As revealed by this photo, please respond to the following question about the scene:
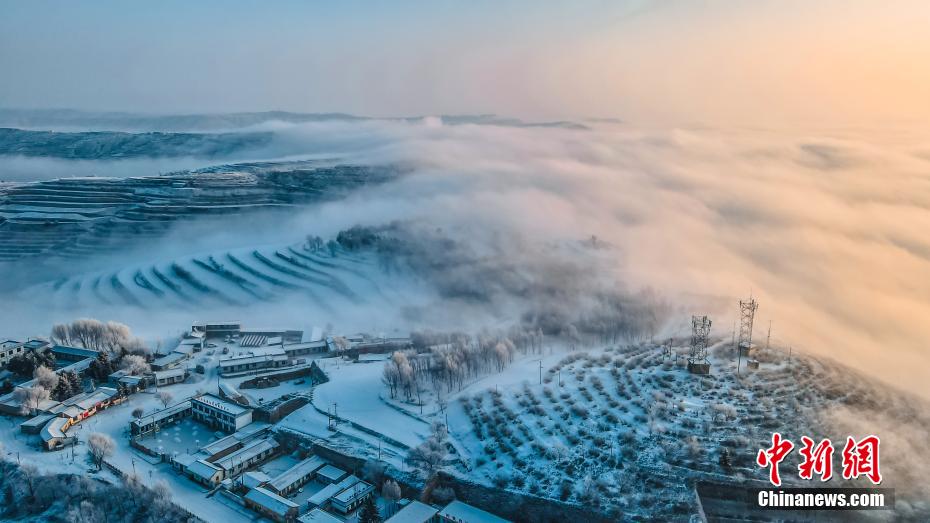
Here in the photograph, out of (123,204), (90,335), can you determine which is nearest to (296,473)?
(90,335)

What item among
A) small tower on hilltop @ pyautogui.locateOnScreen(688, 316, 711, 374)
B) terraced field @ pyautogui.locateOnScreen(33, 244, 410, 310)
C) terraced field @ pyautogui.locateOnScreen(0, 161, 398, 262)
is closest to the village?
terraced field @ pyautogui.locateOnScreen(33, 244, 410, 310)

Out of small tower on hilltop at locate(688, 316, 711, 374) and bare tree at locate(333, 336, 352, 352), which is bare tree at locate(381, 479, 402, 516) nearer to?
small tower on hilltop at locate(688, 316, 711, 374)

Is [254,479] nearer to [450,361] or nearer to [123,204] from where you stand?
[450,361]

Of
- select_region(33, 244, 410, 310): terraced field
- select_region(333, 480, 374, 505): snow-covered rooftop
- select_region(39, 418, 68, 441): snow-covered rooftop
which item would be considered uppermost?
select_region(33, 244, 410, 310): terraced field

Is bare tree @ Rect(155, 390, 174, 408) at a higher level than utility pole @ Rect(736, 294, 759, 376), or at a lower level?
lower

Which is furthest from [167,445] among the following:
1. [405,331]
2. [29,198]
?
[29,198]

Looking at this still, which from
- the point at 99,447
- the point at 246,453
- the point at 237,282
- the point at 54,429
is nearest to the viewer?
the point at 99,447
